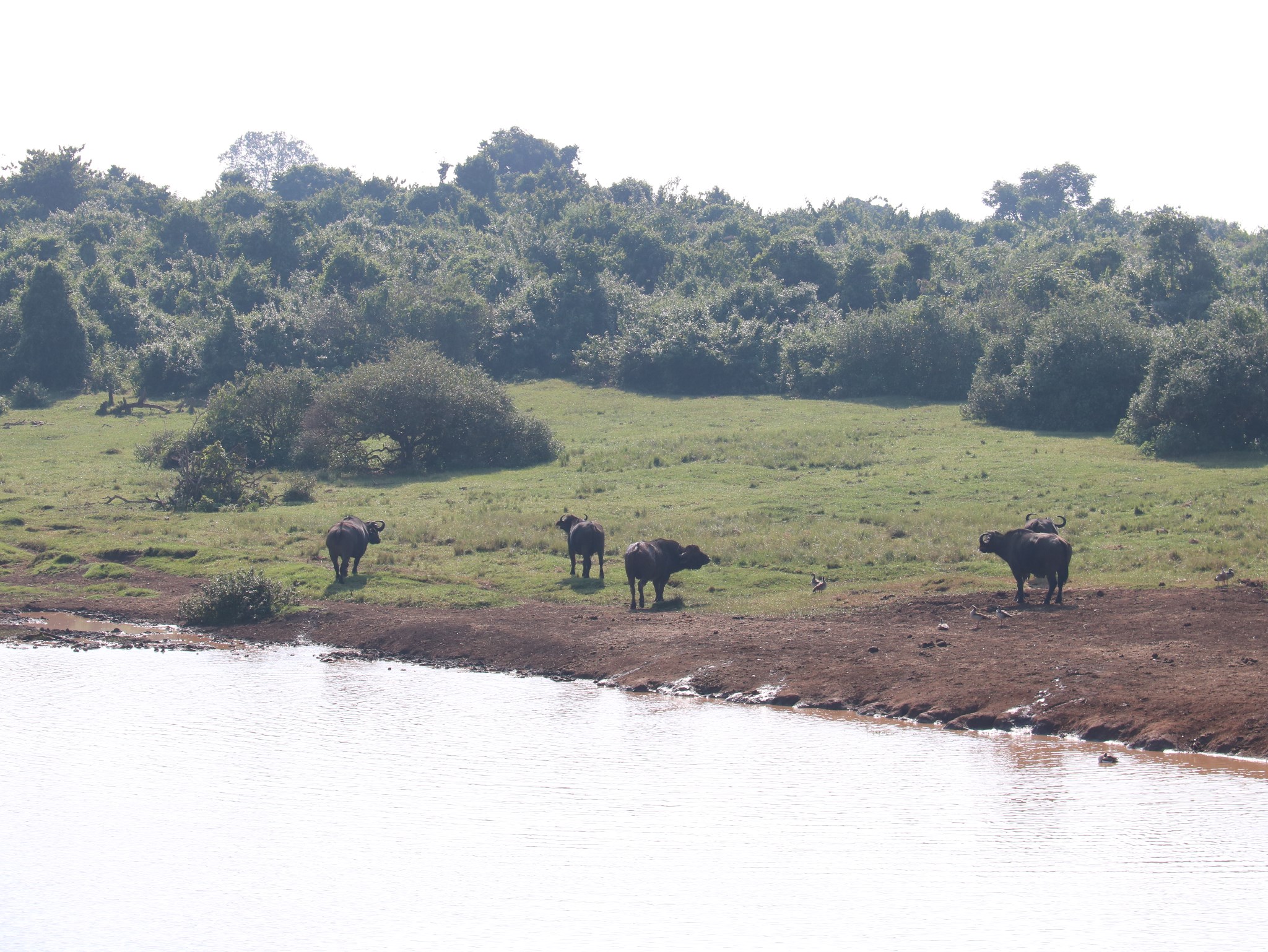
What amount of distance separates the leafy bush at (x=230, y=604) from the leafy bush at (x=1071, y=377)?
33.6m

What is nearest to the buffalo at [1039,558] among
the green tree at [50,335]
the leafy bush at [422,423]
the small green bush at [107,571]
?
the small green bush at [107,571]

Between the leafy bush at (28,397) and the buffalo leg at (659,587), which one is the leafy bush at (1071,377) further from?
the leafy bush at (28,397)

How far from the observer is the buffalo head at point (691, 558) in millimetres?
23312

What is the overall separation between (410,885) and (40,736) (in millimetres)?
7536

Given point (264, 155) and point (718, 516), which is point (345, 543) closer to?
point (718, 516)

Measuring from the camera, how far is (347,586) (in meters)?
25.3

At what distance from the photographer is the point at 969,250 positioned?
81.2 meters

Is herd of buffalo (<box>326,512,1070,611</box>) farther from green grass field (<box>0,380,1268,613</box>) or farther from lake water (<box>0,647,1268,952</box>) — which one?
lake water (<box>0,647,1268,952</box>)

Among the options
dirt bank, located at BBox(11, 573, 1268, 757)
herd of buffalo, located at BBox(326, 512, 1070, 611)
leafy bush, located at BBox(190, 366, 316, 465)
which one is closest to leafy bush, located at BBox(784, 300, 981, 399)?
leafy bush, located at BBox(190, 366, 316, 465)

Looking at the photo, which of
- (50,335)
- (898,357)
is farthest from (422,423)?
(50,335)

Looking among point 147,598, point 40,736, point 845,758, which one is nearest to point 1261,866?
point 845,758

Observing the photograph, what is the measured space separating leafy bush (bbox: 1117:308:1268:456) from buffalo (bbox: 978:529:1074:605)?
65.3 ft

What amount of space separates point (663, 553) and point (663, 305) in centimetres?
4846

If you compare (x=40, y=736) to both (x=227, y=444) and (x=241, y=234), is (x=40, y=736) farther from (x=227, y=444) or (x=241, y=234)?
(x=241, y=234)
